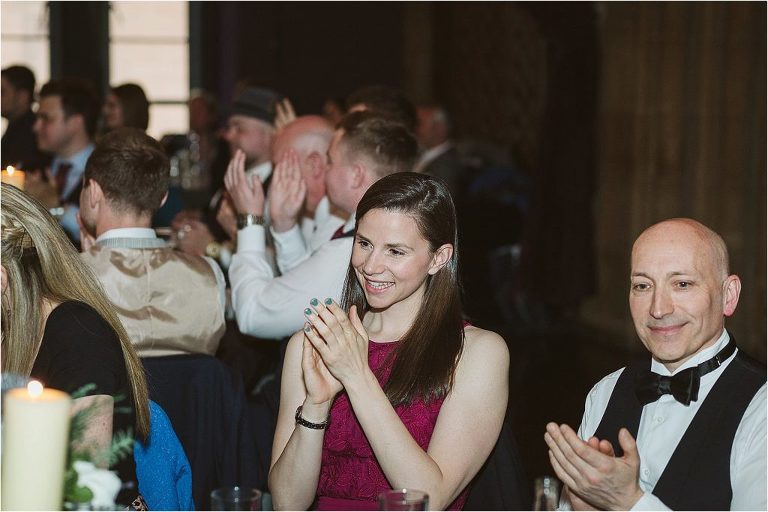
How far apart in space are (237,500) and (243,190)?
218 cm

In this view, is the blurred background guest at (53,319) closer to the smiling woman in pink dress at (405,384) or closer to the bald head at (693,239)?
the smiling woman in pink dress at (405,384)

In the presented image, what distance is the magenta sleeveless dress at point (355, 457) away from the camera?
243cm

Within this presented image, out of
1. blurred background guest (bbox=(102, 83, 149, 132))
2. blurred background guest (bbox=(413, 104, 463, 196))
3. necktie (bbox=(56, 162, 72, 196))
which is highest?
blurred background guest (bbox=(413, 104, 463, 196))

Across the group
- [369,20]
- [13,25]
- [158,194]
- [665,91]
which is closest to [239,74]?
[369,20]

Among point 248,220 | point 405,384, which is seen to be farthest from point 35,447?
point 248,220

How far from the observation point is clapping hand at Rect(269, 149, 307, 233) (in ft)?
12.4

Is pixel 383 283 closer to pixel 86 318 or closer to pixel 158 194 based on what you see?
pixel 86 318

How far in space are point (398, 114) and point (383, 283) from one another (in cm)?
240

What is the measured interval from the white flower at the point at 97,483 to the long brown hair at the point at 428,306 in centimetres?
97

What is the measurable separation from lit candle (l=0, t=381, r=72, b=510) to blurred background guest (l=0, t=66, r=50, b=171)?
4205 millimetres

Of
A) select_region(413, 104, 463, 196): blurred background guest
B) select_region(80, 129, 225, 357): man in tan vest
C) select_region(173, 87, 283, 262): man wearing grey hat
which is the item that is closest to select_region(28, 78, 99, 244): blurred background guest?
select_region(173, 87, 283, 262): man wearing grey hat

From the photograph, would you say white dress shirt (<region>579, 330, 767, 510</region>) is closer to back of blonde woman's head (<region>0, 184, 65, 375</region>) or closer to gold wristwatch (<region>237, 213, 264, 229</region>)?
back of blonde woman's head (<region>0, 184, 65, 375</region>)

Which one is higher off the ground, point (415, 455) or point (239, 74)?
point (239, 74)

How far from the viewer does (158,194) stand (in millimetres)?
3357
